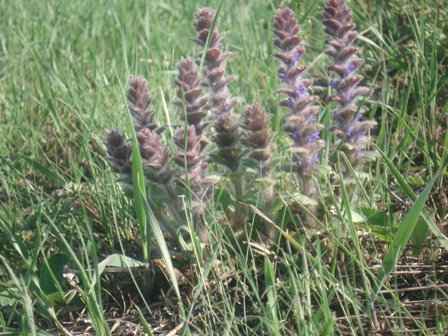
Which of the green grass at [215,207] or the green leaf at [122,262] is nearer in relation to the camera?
the green grass at [215,207]

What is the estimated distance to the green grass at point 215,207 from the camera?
2.02 meters

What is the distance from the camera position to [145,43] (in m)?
4.21

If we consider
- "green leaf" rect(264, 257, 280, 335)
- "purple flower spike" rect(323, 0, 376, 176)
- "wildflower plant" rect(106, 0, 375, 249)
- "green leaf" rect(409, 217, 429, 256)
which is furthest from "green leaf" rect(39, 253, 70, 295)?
"green leaf" rect(409, 217, 429, 256)

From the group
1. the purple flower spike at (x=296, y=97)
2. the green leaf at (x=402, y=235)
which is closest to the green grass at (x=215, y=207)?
the green leaf at (x=402, y=235)

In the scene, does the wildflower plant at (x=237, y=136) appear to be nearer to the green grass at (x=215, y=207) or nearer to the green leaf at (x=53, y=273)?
the green grass at (x=215, y=207)

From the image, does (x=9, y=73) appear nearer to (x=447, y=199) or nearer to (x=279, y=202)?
(x=279, y=202)

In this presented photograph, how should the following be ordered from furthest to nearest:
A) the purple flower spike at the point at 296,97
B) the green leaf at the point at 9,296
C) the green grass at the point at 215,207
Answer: the purple flower spike at the point at 296,97
the green leaf at the point at 9,296
the green grass at the point at 215,207

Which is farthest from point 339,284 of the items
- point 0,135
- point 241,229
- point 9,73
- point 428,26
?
point 9,73

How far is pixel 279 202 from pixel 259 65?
171cm

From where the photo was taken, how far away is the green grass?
6.63 ft

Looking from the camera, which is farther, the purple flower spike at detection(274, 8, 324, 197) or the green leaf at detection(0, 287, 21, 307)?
the purple flower spike at detection(274, 8, 324, 197)

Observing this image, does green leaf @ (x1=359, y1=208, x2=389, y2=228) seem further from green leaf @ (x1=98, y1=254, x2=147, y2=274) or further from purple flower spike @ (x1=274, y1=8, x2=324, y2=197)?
green leaf @ (x1=98, y1=254, x2=147, y2=274)

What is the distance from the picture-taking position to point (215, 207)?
7.41ft

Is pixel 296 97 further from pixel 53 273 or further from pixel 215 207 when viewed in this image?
pixel 53 273
